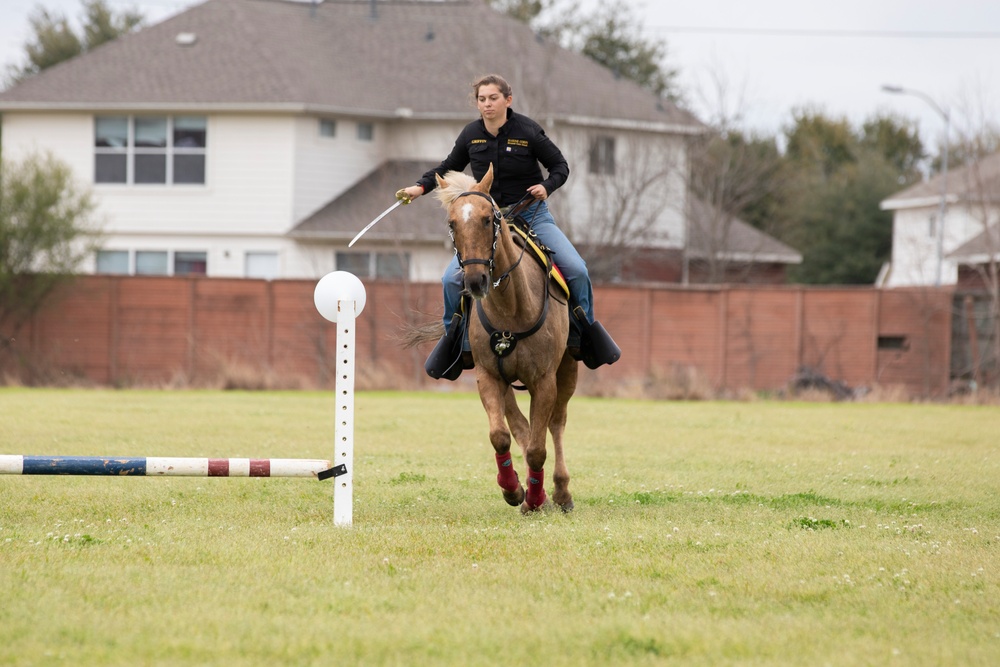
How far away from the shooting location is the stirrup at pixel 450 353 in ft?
31.9

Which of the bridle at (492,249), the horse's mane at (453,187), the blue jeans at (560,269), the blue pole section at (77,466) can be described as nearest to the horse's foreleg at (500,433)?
the blue jeans at (560,269)

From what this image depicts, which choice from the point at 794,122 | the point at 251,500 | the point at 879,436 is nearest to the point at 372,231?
the point at 879,436

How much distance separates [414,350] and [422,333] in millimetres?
19463

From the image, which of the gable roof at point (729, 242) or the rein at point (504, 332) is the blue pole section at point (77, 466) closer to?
the rein at point (504, 332)

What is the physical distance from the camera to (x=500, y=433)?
9.18m

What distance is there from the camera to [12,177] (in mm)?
29812

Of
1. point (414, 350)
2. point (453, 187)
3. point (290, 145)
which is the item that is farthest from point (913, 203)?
point (453, 187)

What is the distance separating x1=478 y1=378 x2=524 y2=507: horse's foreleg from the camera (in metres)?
9.22

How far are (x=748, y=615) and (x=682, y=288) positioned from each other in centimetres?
2499

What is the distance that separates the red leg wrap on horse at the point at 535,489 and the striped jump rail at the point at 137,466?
2.18m

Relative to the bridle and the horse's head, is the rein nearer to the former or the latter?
the bridle

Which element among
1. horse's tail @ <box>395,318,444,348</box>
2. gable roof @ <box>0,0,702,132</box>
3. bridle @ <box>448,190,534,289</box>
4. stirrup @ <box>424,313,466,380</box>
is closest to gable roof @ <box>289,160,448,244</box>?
gable roof @ <box>0,0,702,132</box>

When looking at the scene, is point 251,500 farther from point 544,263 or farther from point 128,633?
point 128,633

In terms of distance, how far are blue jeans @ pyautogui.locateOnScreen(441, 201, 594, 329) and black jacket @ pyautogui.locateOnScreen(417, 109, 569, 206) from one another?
11.5 inches
